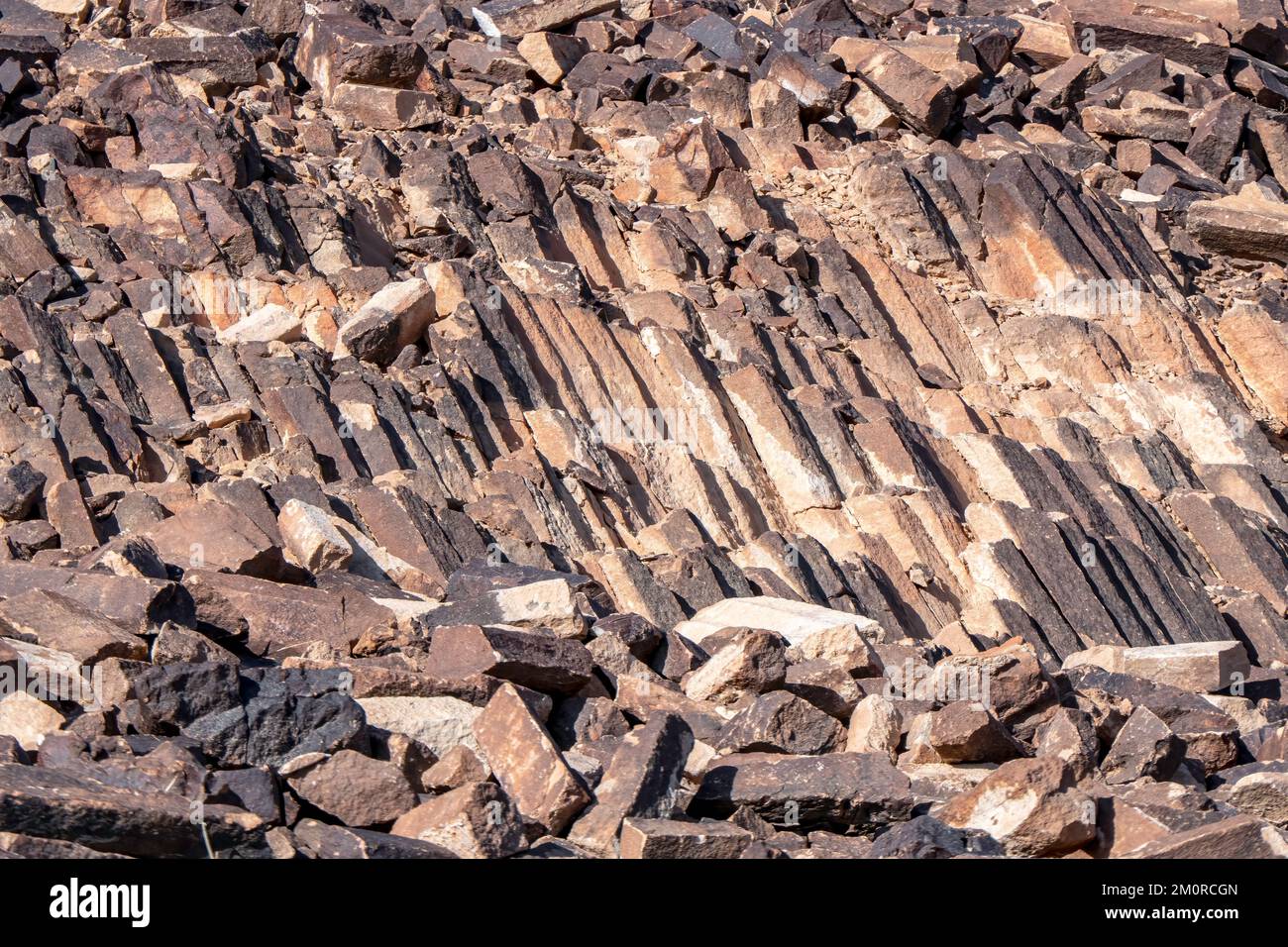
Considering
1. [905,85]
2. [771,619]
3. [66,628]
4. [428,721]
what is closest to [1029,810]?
[428,721]

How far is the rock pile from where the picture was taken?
750 cm

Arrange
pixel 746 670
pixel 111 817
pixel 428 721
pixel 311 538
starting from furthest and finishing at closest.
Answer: pixel 311 538, pixel 746 670, pixel 428 721, pixel 111 817

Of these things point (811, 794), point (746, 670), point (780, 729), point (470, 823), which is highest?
point (470, 823)

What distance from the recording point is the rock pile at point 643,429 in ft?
24.6

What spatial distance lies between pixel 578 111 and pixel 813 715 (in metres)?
17.2

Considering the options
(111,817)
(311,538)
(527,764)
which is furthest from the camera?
(311,538)

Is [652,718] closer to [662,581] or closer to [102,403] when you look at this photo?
[662,581]

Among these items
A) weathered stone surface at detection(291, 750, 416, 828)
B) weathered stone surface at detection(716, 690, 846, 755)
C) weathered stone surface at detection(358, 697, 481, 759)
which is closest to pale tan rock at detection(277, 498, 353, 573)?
weathered stone surface at detection(358, 697, 481, 759)

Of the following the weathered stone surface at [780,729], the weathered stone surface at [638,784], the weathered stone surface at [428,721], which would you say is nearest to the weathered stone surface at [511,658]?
the weathered stone surface at [428,721]

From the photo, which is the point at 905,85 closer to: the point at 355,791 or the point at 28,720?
the point at 355,791

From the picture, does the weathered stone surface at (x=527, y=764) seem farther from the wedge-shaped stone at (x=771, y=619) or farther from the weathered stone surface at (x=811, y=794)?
the wedge-shaped stone at (x=771, y=619)

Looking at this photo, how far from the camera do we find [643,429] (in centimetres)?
1691
